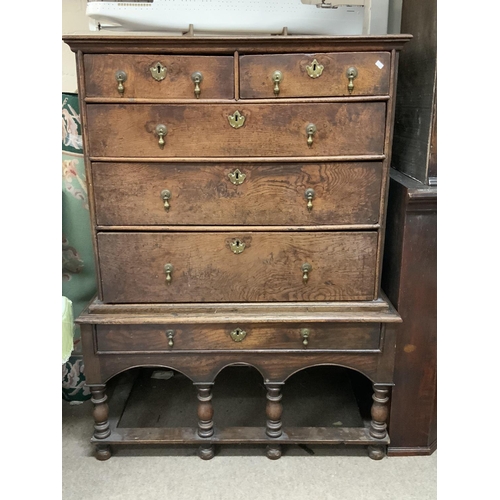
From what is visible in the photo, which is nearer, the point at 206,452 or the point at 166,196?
the point at 166,196

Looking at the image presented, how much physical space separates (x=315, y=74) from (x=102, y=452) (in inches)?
55.7

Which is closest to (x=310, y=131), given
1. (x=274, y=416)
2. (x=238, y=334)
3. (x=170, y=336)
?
(x=238, y=334)

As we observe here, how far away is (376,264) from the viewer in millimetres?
1623

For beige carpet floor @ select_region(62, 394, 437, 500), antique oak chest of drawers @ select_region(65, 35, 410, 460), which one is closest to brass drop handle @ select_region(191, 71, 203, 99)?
antique oak chest of drawers @ select_region(65, 35, 410, 460)

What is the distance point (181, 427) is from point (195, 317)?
496 millimetres

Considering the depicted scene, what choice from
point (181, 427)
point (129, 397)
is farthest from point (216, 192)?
point (129, 397)

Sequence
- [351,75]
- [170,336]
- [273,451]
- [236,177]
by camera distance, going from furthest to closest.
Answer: [273,451] < [170,336] < [236,177] < [351,75]

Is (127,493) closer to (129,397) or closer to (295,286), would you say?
(129,397)

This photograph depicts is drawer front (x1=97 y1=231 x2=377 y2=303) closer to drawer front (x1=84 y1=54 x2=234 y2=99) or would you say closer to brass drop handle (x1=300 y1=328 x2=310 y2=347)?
brass drop handle (x1=300 y1=328 x2=310 y2=347)

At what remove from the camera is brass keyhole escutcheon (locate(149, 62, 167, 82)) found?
4.76ft

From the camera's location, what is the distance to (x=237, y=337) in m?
1.66

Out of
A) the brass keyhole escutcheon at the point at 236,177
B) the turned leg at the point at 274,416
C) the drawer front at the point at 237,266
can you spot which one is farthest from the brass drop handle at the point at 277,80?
the turned leg at the point at 274,416

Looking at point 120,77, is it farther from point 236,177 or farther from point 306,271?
point 306,271

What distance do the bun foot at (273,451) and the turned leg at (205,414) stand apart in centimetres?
20
